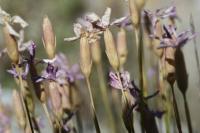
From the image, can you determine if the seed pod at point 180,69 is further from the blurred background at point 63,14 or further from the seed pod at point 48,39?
the blurred background at point 63,14

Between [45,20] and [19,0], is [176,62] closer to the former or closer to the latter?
[45,20]

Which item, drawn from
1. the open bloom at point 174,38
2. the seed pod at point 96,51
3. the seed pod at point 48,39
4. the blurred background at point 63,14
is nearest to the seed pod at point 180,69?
the open bloom at point 174,38

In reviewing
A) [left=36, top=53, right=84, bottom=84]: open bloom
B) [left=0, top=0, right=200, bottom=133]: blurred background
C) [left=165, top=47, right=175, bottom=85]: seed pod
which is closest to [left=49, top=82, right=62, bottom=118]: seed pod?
[left=36, top=53, right=84, bottom=84]: open bloom

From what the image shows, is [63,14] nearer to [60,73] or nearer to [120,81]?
[60,73]

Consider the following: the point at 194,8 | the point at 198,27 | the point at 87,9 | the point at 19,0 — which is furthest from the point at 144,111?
the point at 87,9

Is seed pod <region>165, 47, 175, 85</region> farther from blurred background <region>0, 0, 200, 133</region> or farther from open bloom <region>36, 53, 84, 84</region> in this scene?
blurred background <region>0, 0, 200, 133</region>

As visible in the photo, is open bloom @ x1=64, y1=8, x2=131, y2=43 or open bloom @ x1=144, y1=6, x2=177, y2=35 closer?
open bloom @ x1=64, y1=8, x2=131, y2=43

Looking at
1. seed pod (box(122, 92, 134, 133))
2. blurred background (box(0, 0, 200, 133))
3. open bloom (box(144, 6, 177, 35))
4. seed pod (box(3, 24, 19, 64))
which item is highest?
blurred background (box(0, 0, 200, 133))
